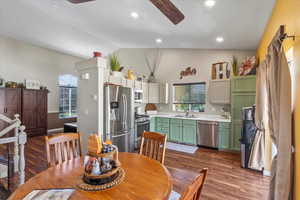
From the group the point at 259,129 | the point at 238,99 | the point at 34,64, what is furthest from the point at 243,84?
the point at 34,64

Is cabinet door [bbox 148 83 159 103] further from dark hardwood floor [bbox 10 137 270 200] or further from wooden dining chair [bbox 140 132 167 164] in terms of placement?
wooden dining chair [bbox 140 132 167 164]

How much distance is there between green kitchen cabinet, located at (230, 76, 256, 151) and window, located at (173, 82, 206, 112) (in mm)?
1183

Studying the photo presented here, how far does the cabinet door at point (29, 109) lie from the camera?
5239 mm

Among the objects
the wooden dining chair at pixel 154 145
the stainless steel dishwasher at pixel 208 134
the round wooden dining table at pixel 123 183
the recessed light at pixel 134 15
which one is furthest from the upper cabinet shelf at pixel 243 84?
the round wooden dining table at pixel 123 183

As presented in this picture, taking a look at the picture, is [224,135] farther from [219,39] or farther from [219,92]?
[219,39]

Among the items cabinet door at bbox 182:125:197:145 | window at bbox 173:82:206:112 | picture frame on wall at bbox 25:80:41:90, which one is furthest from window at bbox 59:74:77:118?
cabinet door at bbox 182:125:197:145

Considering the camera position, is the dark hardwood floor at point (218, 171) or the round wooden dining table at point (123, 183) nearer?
the round wooden dining table at point (123, 183)

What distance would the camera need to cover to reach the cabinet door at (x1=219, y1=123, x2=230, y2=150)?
414cm

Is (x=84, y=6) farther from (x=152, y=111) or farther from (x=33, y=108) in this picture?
(x=33, y=108)

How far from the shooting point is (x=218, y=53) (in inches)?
188

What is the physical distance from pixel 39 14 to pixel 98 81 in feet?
8.29

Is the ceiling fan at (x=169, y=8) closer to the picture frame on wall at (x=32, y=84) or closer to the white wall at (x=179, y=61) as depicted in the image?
the white wall at (x=179, y=61)

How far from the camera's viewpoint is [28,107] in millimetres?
5316

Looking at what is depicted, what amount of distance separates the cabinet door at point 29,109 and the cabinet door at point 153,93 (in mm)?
4027
